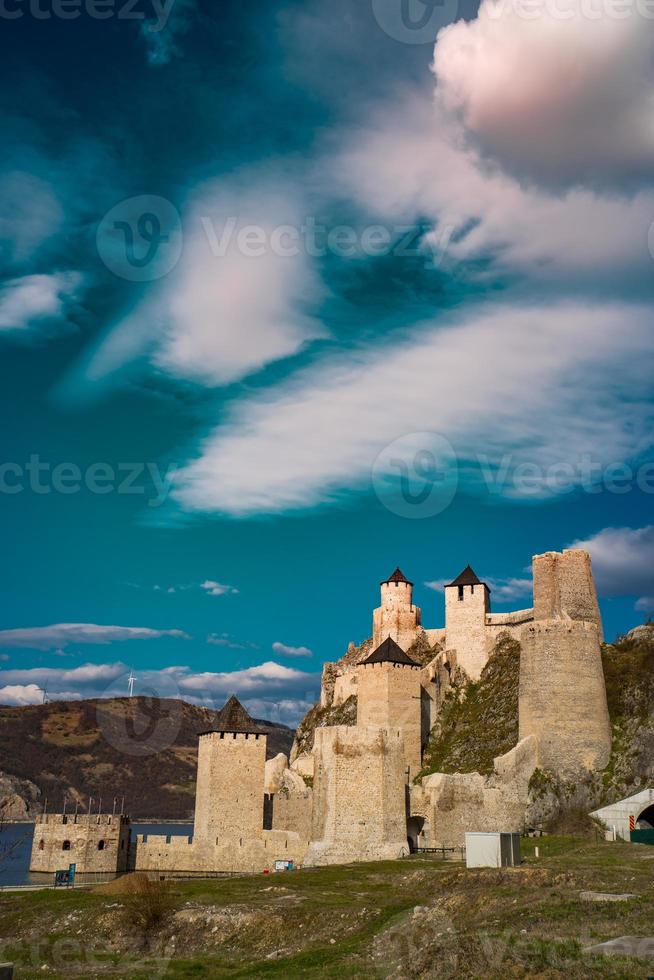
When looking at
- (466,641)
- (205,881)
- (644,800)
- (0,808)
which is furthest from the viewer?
(466,641)

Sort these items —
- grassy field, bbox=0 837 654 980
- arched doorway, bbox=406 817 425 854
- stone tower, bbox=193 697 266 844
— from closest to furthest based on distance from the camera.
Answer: grassy field, bbox=0 837 654 980, arched doorway, bbox=406 817 425 854, stone tower, bbox=193 697 266 844

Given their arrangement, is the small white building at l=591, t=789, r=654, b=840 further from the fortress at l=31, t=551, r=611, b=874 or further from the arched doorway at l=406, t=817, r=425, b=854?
the arched doorway at l=406, t=817, r=425, b=854

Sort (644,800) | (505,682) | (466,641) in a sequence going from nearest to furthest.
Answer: (644,800) < (505,682) < (466,641)

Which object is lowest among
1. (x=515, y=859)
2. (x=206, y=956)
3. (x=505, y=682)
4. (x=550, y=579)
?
(x=206, y=956)

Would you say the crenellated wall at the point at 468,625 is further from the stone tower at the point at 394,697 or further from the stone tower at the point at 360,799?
the stone tower at the point at 360,799

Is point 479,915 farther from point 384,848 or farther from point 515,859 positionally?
point 384,848

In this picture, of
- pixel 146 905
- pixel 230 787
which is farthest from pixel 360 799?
pixel 146 905

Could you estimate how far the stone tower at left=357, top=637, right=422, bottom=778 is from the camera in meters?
61.3

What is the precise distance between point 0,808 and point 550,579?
4887cm

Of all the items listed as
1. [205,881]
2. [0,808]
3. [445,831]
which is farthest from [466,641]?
[0,808]

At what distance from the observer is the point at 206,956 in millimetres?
31672

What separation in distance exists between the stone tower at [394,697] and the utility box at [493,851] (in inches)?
893

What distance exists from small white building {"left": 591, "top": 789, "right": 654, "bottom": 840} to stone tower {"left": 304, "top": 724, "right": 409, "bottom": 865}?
11.3 metres

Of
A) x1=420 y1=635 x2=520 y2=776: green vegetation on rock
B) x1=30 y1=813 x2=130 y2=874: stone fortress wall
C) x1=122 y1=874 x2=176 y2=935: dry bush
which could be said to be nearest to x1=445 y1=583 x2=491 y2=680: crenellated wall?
x1=420 y1=635 x2=520 y2=776: green vegetation on rock
